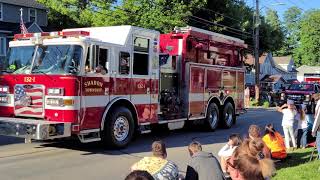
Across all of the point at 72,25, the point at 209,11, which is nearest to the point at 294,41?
the point at 72,25

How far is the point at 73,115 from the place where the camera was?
11414 millimetres

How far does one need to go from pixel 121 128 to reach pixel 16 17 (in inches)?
1441

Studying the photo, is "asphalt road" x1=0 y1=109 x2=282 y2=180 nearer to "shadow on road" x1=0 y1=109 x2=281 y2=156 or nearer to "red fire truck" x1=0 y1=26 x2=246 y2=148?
"shadow on road" x1=0 y1=109 x2=281 y2=156

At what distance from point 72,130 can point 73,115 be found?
0.33 metres

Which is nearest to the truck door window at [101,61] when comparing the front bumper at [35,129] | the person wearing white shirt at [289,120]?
the front bumper at [35,129]

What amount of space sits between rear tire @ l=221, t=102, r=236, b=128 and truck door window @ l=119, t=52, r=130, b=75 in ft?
20.2

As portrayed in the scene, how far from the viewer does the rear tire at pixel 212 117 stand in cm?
1728

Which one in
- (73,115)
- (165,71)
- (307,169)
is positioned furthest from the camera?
(165,71)

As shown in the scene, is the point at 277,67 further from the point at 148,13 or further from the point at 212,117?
the point at 212,117

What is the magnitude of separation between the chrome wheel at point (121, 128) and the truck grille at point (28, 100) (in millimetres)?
1840

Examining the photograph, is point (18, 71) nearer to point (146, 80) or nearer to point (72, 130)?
point (72, 130)

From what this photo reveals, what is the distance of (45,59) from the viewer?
12.1m

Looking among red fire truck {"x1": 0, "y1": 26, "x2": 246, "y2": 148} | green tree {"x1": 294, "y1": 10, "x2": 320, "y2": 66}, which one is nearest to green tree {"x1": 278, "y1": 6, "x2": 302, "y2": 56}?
green tree {"x1": 294, "y1": 10, "x2": 320, "y2": 66}

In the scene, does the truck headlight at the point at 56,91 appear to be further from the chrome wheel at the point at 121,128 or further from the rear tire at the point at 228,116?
the rear tire at the point at 228,116
